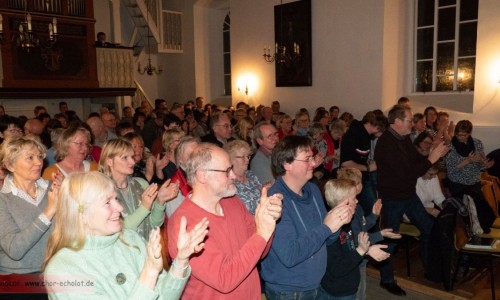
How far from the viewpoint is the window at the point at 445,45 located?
884cm

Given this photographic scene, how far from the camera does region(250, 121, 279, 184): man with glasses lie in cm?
404

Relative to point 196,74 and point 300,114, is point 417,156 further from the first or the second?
point 196,74

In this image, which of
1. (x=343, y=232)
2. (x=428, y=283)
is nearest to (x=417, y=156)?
(x=428, y=283)

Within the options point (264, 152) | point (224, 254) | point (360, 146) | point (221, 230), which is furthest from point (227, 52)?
point (224, 254)

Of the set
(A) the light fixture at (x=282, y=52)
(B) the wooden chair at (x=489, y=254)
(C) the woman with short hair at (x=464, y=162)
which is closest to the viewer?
(B) the wooden chair at (x=489, y=254)

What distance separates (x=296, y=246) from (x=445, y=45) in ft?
28.2

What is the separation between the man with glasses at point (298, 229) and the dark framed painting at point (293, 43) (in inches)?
340

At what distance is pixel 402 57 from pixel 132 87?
25.1 ft

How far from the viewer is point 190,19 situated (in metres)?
14.3

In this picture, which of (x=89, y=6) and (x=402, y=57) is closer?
(x=402, y=57)

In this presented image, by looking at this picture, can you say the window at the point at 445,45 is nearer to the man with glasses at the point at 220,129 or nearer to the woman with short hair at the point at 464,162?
the woman with short hair at the point at 464,162

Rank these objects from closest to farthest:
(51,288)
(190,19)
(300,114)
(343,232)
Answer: (51,288)
(343,232)
(300,114)
(190,19)

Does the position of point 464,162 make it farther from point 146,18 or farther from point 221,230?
point 146,18

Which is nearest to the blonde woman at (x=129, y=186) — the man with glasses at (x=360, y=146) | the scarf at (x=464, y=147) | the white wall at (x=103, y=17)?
the man with glasses at (x=360, y=146)
